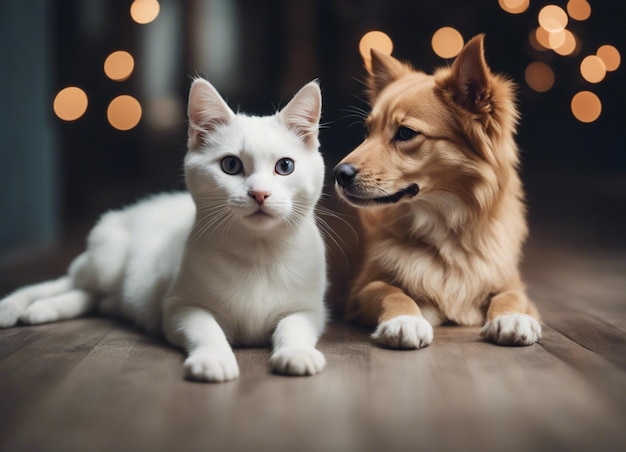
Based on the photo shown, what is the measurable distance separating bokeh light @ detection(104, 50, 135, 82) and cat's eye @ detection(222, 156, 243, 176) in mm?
4162

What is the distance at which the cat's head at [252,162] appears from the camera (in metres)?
1.57

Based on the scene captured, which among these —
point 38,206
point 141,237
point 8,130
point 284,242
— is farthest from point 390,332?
point 38,206

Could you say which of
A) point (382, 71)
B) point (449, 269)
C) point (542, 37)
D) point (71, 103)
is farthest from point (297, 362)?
point (71, 103)

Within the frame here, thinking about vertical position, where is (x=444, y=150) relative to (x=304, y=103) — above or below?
below

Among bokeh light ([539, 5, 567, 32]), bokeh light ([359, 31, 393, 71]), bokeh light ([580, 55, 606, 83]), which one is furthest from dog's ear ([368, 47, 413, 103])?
bokeh light ([580, 55, 606, 83])

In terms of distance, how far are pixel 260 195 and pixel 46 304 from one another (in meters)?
0.86

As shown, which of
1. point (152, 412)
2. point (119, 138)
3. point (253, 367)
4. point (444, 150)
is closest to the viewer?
point (152, 412)

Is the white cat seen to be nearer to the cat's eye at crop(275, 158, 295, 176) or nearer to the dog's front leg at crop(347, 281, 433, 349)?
the cat's eye at crop(275, 158, 295, 176)

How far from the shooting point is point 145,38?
5.84m

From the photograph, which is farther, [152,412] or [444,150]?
[444,150]

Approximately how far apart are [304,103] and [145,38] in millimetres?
4576

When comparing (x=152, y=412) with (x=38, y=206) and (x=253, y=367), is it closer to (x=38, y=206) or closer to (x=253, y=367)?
(x=253, y=367)

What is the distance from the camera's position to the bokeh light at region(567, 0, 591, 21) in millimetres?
3932

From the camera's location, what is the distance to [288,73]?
5566 millimetres
